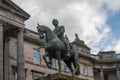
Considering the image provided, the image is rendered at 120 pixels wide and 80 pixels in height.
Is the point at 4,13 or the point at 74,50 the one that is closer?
the point at 74,50

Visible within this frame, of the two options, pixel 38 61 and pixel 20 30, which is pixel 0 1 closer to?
pixel 20 30

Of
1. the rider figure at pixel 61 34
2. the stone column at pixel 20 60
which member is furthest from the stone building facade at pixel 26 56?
the rider figure at pixel 61 34

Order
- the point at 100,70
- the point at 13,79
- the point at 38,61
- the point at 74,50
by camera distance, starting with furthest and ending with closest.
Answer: the point at 100,70, the point at 38,61, the point at 13,79, the point at 74,50

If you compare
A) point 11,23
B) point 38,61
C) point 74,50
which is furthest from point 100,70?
point 74,50

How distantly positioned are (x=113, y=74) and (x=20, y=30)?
25875 millimetres

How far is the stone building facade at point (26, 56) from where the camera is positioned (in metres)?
33.8

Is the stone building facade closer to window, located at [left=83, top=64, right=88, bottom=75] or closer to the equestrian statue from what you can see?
window, located at [left=83, top=64, right=88, bottom=75]

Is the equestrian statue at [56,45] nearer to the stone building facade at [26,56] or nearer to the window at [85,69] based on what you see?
the stone building facade at [26,56]

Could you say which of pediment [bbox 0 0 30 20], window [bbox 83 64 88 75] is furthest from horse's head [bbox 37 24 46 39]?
window [bbox 83 64 88 75]

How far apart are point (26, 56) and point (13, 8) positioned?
8.40 metres

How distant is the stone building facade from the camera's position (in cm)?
3381

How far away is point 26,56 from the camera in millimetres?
41344

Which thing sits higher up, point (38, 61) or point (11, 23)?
point (11, 23)

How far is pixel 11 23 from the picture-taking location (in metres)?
34.0
